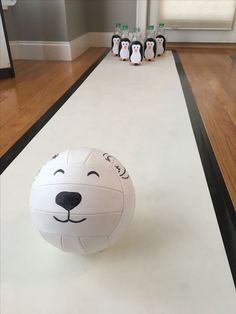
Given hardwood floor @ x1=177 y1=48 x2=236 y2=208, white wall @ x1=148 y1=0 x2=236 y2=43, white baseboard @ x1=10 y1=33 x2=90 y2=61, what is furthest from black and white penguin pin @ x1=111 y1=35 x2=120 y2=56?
white wall @ x1=148 y1=0 x2=236 y2=43

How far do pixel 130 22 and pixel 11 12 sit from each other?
1.42 meters

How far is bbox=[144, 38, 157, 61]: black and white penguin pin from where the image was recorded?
2533 mm

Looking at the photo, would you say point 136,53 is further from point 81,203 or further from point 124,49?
point 81,203

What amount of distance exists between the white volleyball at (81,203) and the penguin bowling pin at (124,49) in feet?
7.27

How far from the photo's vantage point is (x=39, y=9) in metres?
2.61

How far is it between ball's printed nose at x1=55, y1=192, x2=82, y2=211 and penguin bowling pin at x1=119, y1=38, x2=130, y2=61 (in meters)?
2.31

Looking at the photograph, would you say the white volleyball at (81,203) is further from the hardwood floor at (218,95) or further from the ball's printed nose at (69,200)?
the hardwood floor at (218,95)

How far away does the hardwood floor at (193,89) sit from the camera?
3.97ft

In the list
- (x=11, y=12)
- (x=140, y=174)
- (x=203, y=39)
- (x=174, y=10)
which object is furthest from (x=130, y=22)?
(x=140, y=174)

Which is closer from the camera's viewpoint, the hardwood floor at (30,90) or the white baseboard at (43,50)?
the hardwood floor at (30,90)

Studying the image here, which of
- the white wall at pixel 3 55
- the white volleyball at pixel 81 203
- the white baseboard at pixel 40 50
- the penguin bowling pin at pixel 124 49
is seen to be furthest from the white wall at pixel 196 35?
the white volleyball at pixel 81 203

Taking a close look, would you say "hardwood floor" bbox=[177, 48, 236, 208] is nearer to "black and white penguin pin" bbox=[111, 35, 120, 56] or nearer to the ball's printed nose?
the ball's printed nose

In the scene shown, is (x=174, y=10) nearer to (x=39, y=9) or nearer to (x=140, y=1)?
(x=140, y=1)

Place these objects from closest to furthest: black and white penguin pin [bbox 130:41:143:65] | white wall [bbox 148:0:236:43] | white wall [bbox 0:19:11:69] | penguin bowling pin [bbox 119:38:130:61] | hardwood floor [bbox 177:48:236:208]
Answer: hardwood floor [bbox 177:48:236:208]
white wall [bbox 0:19:11:69]
black and white penguin pin [bbox 130:41:143:65]
penguin bowling pin [bbox 119:38:130:61]
white wall [bbox 148:0:236:43]
